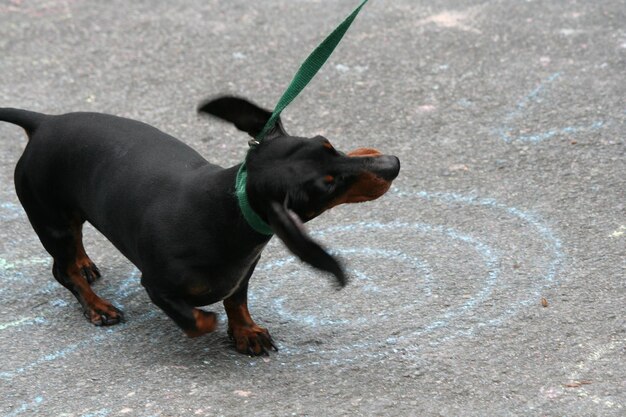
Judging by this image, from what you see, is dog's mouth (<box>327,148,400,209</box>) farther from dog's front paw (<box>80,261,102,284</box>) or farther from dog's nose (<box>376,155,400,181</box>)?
dog's front paw (<box>80,261,102,284</box>)

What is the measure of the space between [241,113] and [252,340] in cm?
84

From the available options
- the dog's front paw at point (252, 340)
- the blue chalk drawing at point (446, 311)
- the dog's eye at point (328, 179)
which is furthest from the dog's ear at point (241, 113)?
the blue chalk drawing at point (446, 311)

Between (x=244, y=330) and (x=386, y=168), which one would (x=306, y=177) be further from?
(x=244, y=330)

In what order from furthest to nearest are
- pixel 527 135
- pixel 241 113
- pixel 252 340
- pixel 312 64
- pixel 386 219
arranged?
pixel 527 135 → pixel 386 219 → pixel 252 340 → pixel 241 113 → pixel 312 64

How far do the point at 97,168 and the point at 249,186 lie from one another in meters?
0.73

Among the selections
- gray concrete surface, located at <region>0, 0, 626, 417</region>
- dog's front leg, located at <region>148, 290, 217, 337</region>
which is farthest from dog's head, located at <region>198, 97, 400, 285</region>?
gray concrete surface, located at <region>0, 0, 626, 417</region>

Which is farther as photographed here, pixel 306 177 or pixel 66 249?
pixel 66 249

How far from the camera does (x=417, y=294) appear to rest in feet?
12.4

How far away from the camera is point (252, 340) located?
3.46 metres

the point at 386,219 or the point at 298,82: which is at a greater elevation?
the point at 298,82

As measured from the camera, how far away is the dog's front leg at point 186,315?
3.23 m

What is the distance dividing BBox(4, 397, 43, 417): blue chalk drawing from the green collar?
3.11 ft

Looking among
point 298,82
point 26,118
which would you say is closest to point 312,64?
point 298,82

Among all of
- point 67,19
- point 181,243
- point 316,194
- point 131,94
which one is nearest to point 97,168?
point 181,243
